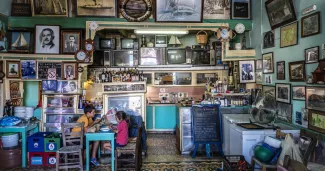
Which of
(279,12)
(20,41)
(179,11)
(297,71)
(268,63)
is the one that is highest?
(179,11)

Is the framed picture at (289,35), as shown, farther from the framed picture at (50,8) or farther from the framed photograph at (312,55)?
the framed picture at (50,8)

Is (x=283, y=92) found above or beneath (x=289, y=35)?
beneath

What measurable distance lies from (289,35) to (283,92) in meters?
1.14

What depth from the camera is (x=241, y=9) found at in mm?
6680

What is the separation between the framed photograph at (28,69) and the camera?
646 cm

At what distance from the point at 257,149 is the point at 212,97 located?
269 centimetres

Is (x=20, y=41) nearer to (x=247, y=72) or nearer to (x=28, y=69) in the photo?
(x=28, y=69)

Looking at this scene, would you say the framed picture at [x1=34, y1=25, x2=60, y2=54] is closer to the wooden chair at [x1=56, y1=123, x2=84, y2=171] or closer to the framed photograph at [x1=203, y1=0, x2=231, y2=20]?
the wooden chair at [x1=56, y1=123, x2=84, y2=171]

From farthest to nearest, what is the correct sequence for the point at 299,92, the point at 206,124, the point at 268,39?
the point at 206,124 < the point at 268,39 < the point at 299,92

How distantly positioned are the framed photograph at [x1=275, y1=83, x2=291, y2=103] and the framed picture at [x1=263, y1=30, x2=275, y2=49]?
94cm

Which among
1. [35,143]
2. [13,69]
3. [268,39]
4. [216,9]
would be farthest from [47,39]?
[268,39]

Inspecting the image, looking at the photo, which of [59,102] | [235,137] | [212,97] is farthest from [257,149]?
[59,102]

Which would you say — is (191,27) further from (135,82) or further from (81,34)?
(81,34)

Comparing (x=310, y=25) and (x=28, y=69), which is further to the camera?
(x=28, y=69)
